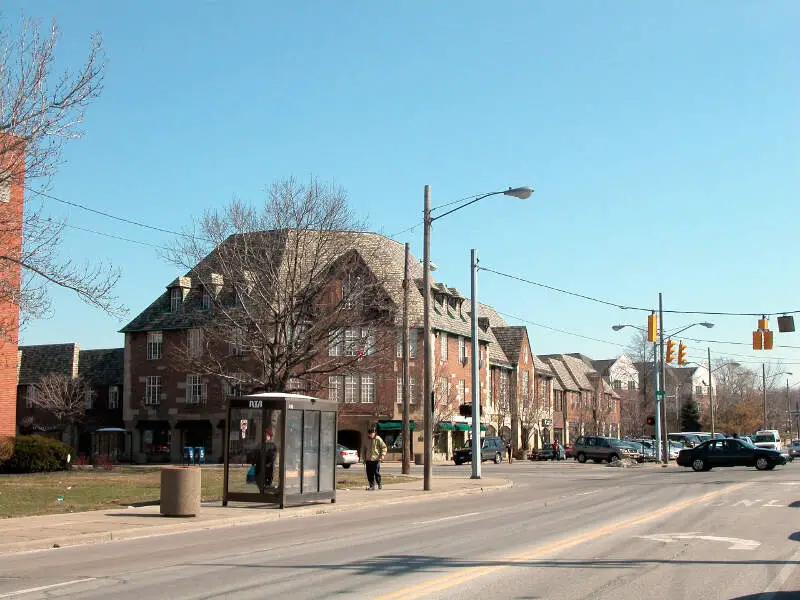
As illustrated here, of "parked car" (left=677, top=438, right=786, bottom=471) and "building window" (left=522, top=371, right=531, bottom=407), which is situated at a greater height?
"building window" (left=522, top=371, right=531, bottom=407)

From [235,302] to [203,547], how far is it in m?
27.1

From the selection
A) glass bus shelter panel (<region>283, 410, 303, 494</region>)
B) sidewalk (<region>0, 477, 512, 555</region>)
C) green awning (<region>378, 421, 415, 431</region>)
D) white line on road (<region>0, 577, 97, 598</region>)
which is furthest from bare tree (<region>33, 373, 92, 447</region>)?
white line on road (<region>0, 577, 97, 598</region>)

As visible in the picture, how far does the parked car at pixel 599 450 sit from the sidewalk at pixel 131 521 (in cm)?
3439

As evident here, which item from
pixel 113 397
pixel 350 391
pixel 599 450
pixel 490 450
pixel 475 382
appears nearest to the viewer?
pixel 475 382

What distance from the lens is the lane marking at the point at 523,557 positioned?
9828 mm

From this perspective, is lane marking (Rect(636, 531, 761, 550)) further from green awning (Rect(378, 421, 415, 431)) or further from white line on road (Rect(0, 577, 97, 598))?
green awning (Rect(378, 421, 415, 431))

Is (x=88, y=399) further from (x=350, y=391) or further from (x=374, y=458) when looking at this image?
(x=374, y=458)

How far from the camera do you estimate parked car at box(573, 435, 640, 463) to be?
5747cm

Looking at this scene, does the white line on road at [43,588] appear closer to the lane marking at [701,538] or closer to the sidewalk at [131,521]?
the sidewalk at [131,521]

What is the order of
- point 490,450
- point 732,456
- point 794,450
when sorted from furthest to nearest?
point 794,450 → point 490,450 → point 732,456

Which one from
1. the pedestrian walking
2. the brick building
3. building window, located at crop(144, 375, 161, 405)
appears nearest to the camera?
the pedestrian walking

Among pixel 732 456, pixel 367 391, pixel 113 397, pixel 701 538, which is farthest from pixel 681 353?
pixel 113 397

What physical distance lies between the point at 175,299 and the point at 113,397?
10.6m

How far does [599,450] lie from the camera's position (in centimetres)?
5797
